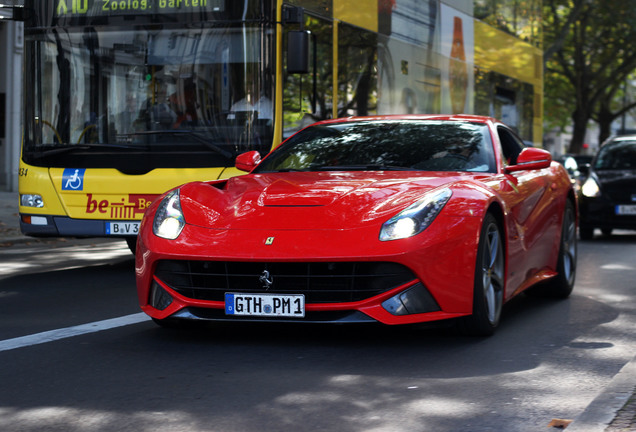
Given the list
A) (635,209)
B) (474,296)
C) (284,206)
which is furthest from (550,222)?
(635,209)

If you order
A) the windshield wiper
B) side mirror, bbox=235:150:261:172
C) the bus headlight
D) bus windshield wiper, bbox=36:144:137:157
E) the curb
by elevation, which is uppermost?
bus windshield wiper, bbox=36:144:137:157

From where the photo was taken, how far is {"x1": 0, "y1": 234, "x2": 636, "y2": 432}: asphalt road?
14.3 feet

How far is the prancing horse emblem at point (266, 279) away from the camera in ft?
18.7

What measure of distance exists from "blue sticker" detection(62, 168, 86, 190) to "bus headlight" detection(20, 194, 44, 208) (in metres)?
0.28

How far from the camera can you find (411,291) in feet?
18.6

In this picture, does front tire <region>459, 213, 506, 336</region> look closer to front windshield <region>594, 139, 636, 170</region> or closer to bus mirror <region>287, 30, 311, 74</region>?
bus mirror <region>287, 30, 311, 74</region>

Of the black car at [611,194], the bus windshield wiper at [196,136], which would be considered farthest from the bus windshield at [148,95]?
the black car at [611,194]

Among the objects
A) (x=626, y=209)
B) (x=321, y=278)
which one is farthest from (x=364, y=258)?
(x=626, y=209)

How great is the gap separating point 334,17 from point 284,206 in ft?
16.4

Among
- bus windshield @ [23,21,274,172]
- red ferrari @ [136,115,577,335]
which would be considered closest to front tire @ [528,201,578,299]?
red ferrari @ [136,115,577,335]

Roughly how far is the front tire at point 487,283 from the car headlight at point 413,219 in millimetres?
347

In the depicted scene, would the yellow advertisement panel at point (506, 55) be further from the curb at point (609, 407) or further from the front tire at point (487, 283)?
the curb at point (609, 407)

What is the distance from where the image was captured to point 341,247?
5.62 m

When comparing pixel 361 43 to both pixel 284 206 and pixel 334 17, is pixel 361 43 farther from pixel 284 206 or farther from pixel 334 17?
pixel 284 206
